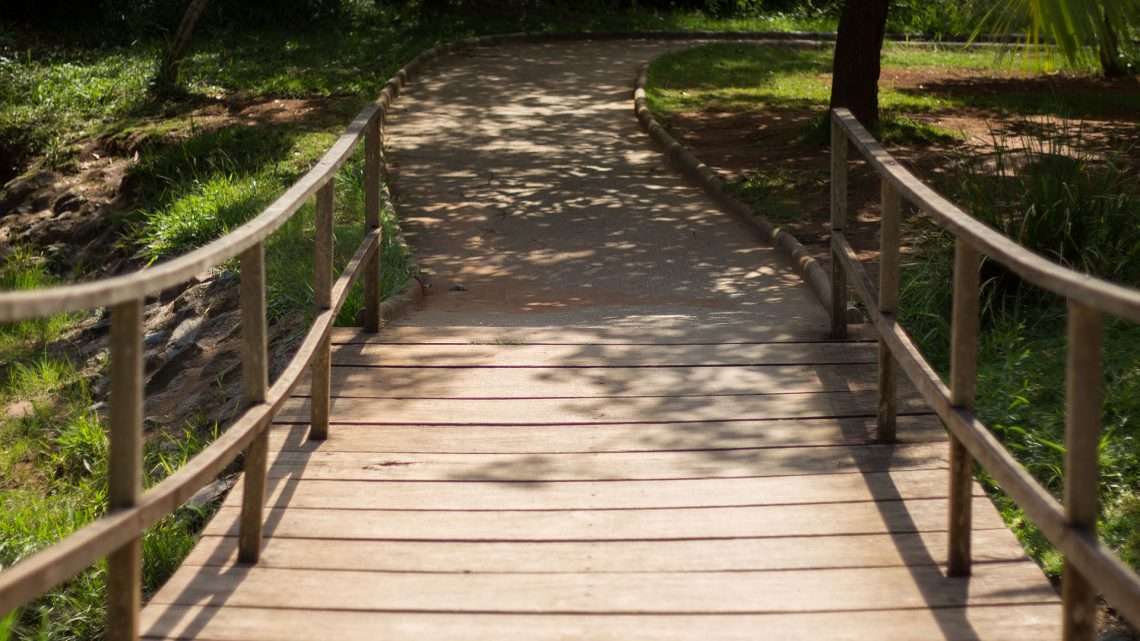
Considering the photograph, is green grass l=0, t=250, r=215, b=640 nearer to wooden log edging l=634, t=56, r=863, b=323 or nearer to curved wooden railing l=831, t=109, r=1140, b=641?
curved wooden railing l=831, t=109, r=1140, b=641

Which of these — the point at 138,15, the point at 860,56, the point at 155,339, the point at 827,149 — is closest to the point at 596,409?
the point at 155,339

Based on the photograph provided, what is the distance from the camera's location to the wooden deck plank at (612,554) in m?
4.45

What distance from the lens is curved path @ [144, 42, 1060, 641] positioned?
4.13 m

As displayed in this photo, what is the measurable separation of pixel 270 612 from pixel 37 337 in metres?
7.05

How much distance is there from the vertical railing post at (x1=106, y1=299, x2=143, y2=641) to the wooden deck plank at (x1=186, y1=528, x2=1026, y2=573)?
1.03 m

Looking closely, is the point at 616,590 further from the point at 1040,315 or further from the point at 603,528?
the point at 1040,315

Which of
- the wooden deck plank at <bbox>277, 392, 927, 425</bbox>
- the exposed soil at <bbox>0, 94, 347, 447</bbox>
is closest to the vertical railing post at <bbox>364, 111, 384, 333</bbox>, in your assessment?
the exposed soil at <bbox>0, 94, 347, 447</bbox>

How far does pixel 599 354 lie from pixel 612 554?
220 cm

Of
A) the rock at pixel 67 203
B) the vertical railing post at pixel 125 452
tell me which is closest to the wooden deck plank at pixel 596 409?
the vertical railing post at pixel 125 452

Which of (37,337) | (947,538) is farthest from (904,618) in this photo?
(37,337)

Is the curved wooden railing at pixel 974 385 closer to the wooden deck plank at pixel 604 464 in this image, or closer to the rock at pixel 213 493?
the wooden deck plank at pixel 604 464

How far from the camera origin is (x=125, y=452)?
329 cm

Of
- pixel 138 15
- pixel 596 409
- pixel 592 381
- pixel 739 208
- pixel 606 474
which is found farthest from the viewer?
pixel 138 15

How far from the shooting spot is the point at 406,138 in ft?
46.3
